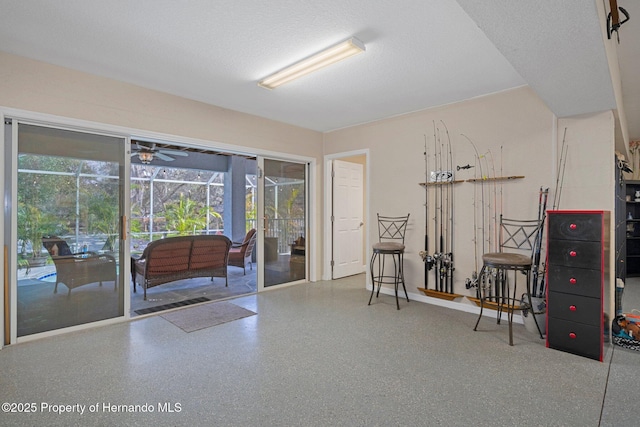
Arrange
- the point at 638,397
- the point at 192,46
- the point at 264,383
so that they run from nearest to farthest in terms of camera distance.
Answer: the point at 638,397 → the point at 264,383 → the point at 192,46

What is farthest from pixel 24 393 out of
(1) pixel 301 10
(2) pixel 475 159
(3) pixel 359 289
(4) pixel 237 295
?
(2) pixel 475 159

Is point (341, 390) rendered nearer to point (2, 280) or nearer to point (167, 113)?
point (2, 280)

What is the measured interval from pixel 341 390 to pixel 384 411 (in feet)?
1.07

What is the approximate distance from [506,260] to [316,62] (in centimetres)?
247

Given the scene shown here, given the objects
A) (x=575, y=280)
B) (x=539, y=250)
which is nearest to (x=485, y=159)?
(x=539, y=250)

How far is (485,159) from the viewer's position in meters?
3.72

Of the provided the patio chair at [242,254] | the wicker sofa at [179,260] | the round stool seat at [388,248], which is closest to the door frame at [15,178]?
the wicker sofa at [179,260]

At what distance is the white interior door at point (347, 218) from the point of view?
18.3 feet

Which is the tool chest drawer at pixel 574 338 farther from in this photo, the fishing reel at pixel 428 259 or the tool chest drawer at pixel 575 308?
the fishing reel at pixel 428 259

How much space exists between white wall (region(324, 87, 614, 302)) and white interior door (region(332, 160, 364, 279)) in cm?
73

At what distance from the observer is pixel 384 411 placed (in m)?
1.91

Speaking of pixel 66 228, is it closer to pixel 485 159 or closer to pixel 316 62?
pixel 316 62

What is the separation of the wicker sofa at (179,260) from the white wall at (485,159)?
8.22 ft

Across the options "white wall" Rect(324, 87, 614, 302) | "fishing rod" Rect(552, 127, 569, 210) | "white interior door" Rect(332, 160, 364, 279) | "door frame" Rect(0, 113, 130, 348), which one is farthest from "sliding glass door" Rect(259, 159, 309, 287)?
"fishing rod" Rect(552, 127, 569, 210)
